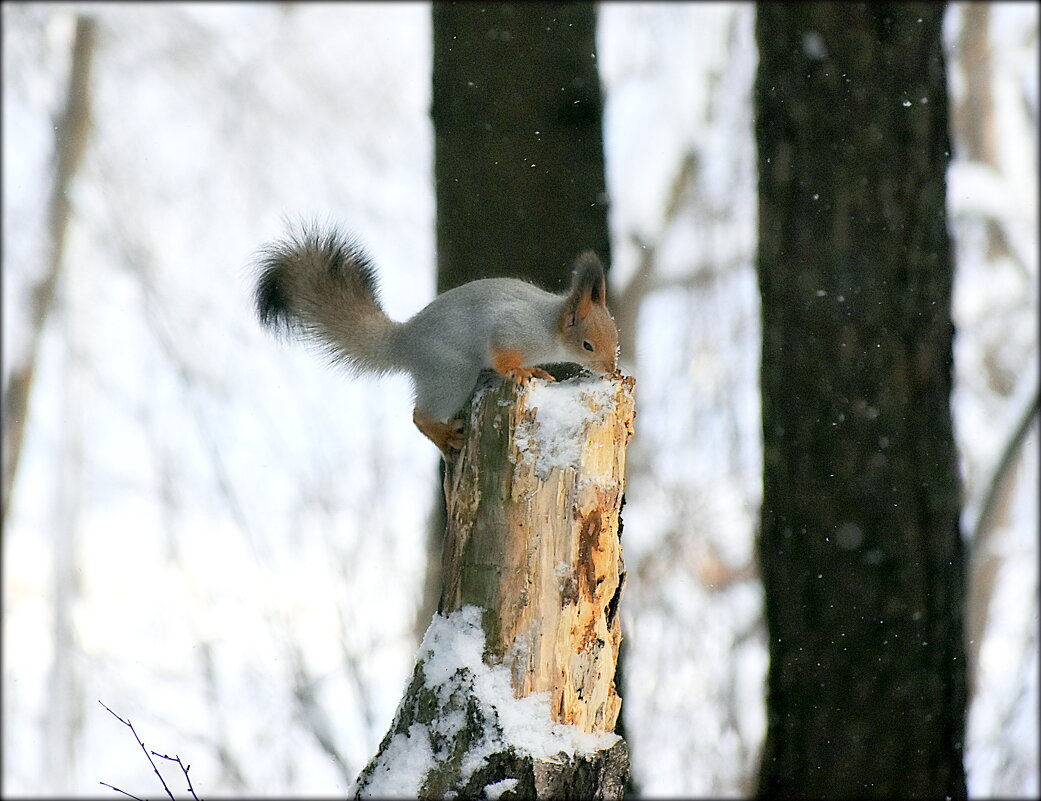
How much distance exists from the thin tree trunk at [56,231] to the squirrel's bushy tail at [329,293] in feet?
16.4

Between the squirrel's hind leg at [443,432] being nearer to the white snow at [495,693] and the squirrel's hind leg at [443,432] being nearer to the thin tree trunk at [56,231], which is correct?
the white snow at [495,693]

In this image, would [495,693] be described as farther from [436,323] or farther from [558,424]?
[436,323]

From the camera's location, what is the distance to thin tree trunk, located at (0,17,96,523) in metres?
7.08

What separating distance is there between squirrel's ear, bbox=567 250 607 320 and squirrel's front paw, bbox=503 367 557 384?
0.43 feet

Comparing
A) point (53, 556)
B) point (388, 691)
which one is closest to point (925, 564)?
point (388, 691)

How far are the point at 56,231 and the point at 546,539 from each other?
20.6 feet

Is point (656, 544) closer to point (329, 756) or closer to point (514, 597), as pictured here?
point (329, 756)

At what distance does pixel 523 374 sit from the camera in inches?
83.6

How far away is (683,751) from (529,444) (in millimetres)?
3286

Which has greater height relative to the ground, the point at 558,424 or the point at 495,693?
the point at 558,424

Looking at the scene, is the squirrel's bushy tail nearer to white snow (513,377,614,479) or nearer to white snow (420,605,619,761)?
white snow (513,377,614,479)

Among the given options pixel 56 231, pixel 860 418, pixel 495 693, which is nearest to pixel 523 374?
pixel 495 693

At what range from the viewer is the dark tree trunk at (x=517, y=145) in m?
3.24

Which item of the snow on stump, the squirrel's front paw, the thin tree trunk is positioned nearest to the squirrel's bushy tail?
the squirrel's front paw
